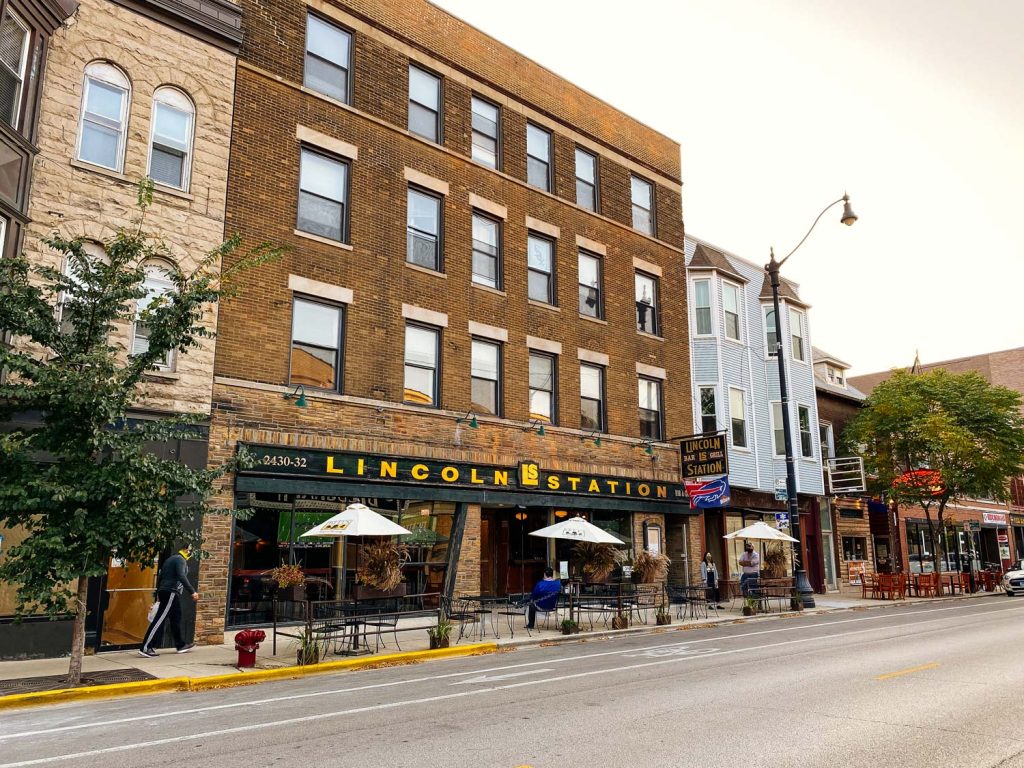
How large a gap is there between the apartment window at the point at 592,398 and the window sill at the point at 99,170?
12876mm

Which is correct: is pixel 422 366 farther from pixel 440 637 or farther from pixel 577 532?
pixel 440 637

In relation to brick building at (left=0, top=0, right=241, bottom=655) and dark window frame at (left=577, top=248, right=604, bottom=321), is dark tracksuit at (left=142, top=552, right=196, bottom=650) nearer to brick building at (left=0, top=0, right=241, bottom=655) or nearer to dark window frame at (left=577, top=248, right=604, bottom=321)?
brick building at (left=0, top=0, right=241, bottom=655)

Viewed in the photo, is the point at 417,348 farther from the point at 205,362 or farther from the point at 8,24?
the point at 8,24

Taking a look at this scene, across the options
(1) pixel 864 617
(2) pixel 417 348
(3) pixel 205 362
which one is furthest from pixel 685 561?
(3) pixel 205 362

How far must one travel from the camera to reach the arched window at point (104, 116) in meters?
15.0

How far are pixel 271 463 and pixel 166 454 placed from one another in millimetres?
2022

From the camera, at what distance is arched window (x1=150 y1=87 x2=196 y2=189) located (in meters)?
15.8

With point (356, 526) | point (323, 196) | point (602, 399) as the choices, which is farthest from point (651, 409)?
point (356, 526)

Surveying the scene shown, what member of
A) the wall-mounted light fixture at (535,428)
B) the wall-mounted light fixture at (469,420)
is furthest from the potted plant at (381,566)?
the wall-mounted light fixture at (535,428)

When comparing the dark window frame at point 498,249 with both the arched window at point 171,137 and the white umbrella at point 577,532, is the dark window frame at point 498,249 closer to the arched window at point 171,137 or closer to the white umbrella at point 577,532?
the white umbrella at point 577,532

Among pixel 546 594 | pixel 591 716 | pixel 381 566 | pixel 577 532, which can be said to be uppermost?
pixel 577 532

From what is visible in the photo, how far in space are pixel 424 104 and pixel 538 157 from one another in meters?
4.21

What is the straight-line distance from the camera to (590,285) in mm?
24250

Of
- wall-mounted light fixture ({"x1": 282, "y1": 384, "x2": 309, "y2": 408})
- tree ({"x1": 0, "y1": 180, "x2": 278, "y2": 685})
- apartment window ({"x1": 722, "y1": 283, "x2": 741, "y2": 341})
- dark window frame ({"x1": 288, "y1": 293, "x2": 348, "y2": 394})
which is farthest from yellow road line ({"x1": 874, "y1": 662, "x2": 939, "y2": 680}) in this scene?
apartment window ({"x1": 722, "y1": 283, "x2": 741, "y2": 341})
